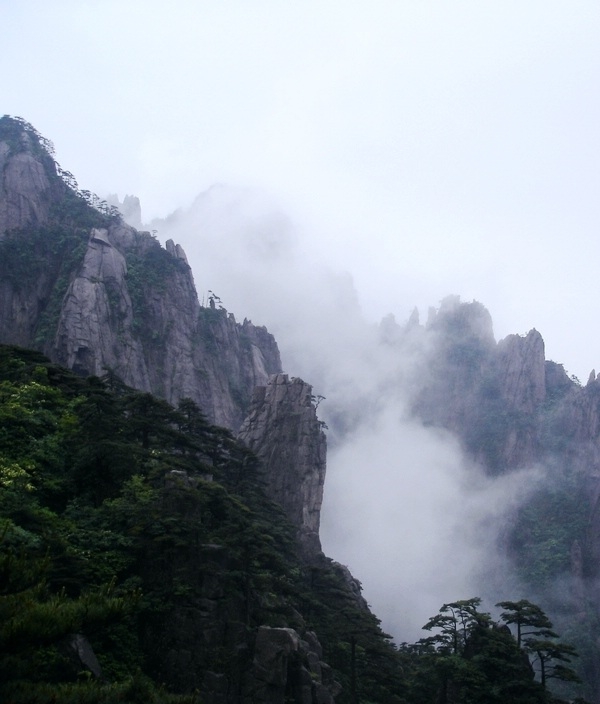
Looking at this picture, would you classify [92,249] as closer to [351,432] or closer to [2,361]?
[2,361]

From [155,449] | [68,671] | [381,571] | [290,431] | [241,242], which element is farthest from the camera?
[241,242]

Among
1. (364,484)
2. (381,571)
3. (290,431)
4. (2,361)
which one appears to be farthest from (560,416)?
(2,361)

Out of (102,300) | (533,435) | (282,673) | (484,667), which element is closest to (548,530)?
(533,435)

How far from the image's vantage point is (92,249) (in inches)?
2418

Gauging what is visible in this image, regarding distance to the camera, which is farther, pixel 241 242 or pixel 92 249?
pixel 241 242

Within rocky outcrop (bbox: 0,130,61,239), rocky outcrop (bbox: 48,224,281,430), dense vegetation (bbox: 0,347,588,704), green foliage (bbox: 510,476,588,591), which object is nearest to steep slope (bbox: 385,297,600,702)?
green foliage (bbox: 510,476,588,591)

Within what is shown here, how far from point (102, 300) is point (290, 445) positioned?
21.3 metres

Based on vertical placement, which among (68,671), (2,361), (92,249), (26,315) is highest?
(92,249)

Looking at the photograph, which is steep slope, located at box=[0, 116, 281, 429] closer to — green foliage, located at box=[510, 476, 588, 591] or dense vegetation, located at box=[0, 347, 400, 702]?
dense vegetation, located at box=[0, 347, 400, 702]

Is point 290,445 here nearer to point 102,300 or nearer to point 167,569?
point 102,300

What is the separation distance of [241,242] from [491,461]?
5425 centimetres

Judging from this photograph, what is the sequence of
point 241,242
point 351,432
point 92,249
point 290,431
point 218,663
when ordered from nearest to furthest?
point 218,663 < point 290,431 < point 92,249 < point 351,432 < point 241,242

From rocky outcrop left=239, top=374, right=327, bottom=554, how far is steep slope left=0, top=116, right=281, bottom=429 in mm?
9476

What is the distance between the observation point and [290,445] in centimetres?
5316
